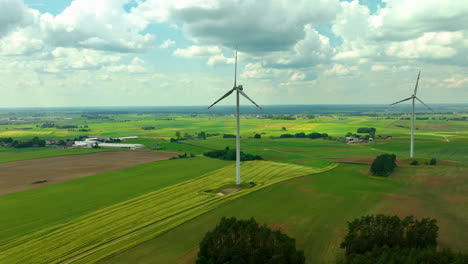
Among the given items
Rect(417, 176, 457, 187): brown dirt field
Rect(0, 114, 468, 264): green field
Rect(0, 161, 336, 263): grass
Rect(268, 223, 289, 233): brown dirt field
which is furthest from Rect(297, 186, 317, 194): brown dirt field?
Rect(417, 176, 457, 187): brown dirt field

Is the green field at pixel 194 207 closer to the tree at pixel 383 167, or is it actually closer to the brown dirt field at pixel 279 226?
the brown dirt field at pixel 279 226

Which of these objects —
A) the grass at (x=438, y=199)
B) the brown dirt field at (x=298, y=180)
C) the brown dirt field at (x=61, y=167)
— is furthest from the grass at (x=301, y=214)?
the brown dirt field at (x=61, y=167)

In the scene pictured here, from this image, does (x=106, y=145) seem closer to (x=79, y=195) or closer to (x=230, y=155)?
(x=230, y=155)

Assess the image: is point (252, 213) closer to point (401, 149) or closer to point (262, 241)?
point (262, 241)

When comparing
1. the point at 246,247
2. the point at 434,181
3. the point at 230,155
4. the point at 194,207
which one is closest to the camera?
the point at 246,247

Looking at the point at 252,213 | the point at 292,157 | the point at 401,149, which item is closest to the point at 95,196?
the point at 252,213

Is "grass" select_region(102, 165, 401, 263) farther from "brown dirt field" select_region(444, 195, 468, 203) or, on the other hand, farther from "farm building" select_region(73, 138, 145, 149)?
"farm building" select_region(73, 138, 145, 149)

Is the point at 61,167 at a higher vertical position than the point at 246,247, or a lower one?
lower

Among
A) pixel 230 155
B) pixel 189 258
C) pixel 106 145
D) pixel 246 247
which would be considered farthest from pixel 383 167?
pixel 106 145
